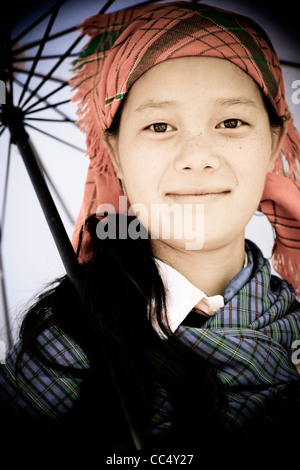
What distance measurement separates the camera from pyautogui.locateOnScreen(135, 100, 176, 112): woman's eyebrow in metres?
0.96

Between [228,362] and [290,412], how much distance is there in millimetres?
220

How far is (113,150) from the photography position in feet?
3.80

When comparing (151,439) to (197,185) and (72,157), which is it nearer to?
(197,185)

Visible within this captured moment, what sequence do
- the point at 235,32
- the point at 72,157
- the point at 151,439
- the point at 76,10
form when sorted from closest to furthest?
the point at 151,439, the point at 235,32, the point at 76,10, the point at 72,157

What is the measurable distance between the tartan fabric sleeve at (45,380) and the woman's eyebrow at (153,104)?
0.66m

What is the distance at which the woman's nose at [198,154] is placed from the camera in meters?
0.94

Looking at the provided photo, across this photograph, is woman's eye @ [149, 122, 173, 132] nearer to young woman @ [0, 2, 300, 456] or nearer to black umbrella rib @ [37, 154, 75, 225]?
young woman @ [0, 2, 300, 456]

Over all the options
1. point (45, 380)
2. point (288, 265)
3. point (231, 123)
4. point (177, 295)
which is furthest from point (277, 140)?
point (45, 380)

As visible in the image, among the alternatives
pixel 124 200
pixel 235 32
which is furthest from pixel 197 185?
pixel 235 32

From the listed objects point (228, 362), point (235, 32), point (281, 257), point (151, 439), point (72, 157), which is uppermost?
point (235, 32)

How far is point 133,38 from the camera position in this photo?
1.02 meters

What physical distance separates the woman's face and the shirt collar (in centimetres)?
11

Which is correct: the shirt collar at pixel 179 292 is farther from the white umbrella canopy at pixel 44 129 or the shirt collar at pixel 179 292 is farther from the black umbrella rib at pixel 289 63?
the black umbrella rib at pixel 289 63

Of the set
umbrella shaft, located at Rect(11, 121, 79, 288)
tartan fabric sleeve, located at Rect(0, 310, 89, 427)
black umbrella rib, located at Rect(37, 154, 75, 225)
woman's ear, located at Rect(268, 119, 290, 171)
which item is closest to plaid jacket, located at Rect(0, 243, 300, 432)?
tartan fabric sleeve, located at Rect(0, 310, 89, 427)
